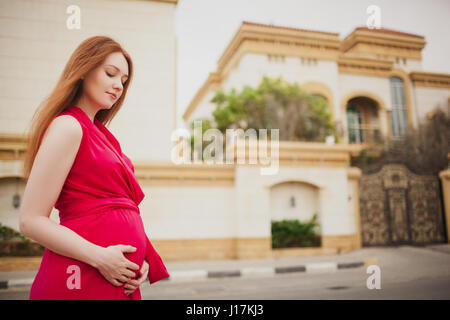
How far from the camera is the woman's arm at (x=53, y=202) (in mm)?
840

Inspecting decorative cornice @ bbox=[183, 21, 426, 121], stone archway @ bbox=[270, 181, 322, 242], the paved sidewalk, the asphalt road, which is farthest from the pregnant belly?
decorative cornice @ bbox=[183, 21, 426, 121]

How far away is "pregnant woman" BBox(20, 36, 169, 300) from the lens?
850 mm

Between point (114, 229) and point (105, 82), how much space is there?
455mm

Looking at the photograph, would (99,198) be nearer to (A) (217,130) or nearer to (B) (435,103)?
(A) (217,130)

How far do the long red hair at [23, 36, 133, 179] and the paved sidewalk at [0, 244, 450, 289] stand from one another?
5.35m

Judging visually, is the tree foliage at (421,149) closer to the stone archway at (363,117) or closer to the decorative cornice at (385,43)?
the stone archway at (363,117)

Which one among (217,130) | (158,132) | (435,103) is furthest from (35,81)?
(435,103)

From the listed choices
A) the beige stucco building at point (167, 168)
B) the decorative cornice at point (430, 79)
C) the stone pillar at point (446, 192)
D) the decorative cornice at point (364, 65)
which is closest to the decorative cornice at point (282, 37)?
the decorative cornice at point (364, 65)

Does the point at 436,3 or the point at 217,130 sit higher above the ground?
the point at 217,130

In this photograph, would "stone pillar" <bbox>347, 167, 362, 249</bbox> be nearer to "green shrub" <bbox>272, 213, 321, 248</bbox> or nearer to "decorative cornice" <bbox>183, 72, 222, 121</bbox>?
"green shrub" <bbox>272, 213, 321, 248</bbox>

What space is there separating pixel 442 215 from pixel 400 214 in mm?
1428

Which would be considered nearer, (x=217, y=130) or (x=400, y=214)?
(x=400, y=214)

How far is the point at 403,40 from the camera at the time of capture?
15.2m
